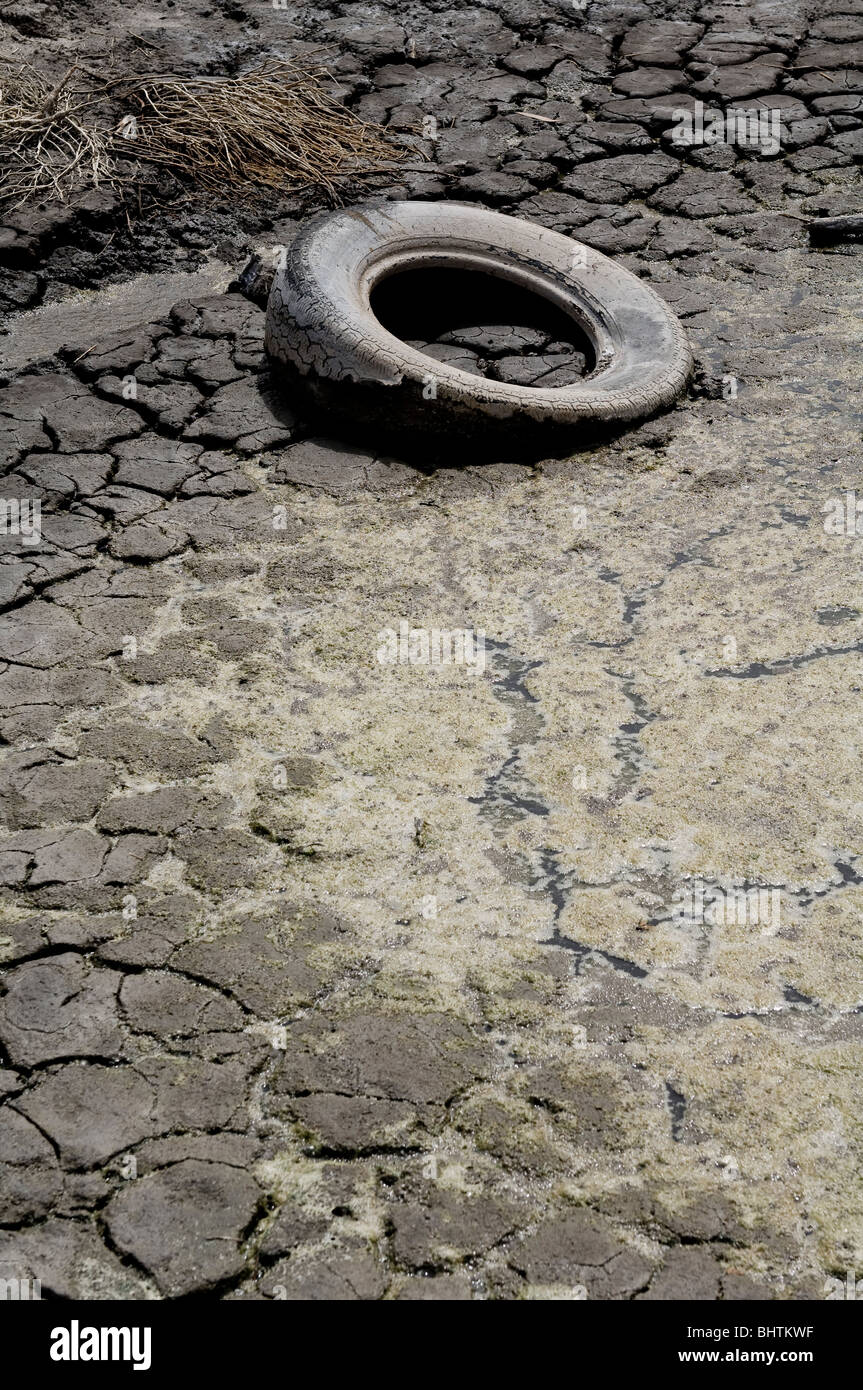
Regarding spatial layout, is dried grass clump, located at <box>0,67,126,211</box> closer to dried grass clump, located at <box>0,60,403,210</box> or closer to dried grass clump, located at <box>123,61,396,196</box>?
dried grass clump, located at <box>0,60,403,210</box>

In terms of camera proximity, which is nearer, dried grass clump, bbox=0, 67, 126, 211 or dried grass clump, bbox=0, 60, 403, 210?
dried grass clump, bbox=0, 67, 126, 211

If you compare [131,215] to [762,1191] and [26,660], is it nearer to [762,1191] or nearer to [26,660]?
[26,660]

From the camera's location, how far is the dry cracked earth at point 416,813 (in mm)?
1894

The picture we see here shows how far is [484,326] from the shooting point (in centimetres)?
441

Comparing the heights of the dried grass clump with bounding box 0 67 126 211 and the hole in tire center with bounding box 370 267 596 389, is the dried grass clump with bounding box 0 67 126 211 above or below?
above

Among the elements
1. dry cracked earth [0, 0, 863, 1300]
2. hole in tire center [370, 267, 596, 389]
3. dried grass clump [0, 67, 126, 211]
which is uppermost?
dried grass clump [0, 67, 126, 211]

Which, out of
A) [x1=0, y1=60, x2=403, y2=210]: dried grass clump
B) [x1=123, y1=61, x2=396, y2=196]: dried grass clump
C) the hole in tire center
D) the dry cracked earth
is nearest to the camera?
the dry cracked earth

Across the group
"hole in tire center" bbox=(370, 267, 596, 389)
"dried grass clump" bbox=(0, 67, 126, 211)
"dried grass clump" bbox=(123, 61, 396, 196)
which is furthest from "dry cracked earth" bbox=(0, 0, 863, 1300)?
"dried grass clump" bbox=(123, 61, 396, 196)

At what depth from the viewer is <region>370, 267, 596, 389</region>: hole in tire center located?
4.21 m

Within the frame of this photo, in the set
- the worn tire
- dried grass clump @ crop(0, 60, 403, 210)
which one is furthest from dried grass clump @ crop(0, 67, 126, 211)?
the worn tire

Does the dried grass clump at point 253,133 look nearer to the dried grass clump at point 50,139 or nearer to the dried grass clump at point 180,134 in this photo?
the dried grass clump at point 180,134

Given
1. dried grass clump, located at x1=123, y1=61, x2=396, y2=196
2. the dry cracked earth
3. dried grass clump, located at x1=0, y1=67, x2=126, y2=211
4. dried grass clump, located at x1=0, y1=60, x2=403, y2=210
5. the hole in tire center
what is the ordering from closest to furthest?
the dry cracked earth, the hole in tire center, dried grass clump, located at x1=0, y1=67, x2=126, y2=211, dried grass clump, located at x1=0, y1=60, x2=403, y2=210, dried grass clump, located at x1=123, y1=61, x2=396, y2=196

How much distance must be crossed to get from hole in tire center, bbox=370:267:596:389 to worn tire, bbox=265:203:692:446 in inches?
2.7

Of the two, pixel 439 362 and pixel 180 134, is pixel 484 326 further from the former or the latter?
pixel 180 134
